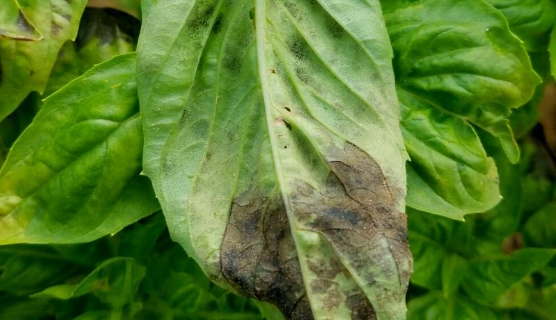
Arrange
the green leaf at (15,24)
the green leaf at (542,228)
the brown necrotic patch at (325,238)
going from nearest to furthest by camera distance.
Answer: the brown necrotic patch at (325,238), the green leaf at (15,24), the green leaf at (542,228)

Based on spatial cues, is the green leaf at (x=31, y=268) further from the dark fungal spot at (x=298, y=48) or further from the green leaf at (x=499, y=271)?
the green leaf at (x=499, y=271)

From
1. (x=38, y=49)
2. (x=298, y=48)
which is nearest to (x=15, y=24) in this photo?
(x=38, y=49)

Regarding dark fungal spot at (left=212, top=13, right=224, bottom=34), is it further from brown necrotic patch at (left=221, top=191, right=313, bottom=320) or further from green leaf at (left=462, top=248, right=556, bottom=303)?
green leaf at (left=462, top=248, right=556, bottom=303)

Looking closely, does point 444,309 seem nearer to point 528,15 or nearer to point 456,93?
point 456,93

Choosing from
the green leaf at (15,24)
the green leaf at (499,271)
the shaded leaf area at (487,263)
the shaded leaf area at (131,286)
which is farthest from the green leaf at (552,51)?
the green leaf at (15,24)

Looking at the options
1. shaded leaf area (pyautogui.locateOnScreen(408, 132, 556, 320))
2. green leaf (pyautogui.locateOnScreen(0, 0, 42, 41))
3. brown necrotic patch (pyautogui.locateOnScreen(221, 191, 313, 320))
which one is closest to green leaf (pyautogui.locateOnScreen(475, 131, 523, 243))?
shaded leaf area (pyautogui.locateOnScreen(408, 132, 556, 320))
